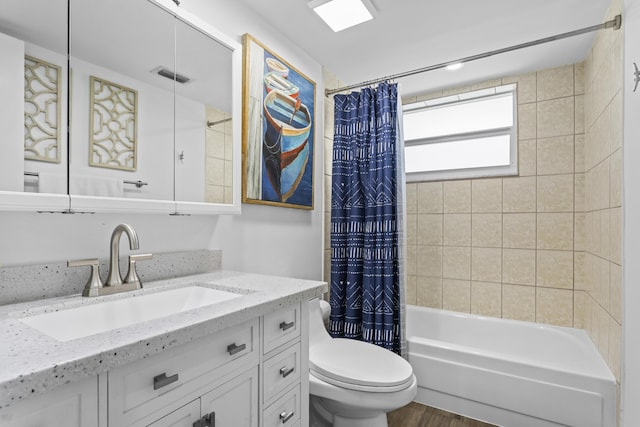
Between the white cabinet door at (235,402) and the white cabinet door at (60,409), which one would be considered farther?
the white cabinet door at (235,402)

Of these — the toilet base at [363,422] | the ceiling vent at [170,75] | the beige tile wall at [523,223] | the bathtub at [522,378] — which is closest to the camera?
the ceiling vent at [170,75]

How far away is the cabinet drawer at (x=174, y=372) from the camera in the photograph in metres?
0.69

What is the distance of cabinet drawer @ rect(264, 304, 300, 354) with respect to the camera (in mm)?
1077

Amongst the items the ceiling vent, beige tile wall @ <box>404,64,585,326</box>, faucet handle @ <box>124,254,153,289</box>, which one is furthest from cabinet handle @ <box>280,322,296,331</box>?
beige tile wall @ <box>404,64,585,326</box>

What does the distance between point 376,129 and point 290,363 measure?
1.64 metres

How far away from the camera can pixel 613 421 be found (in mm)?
1633

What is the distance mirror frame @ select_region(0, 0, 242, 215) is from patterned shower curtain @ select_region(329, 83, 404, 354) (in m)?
0.91

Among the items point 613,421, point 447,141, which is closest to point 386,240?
point 447,141

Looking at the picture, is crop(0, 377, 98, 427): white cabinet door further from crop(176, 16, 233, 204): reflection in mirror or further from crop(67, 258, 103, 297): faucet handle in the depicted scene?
crop(176, 16, 233, 204): reflection in mirror

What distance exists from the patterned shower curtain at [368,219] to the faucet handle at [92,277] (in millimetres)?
1496

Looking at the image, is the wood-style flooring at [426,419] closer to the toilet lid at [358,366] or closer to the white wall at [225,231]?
the toilet lid at [358,366]

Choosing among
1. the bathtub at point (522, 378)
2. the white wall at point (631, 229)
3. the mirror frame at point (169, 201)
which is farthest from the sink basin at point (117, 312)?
the white wall at point (631, 229)

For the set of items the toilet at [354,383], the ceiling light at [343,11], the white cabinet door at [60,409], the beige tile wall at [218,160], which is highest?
the ceiling light at [343,11]

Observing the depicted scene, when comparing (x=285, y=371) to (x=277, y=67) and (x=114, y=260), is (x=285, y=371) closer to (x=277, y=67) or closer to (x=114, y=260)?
(x=114, y=260)
